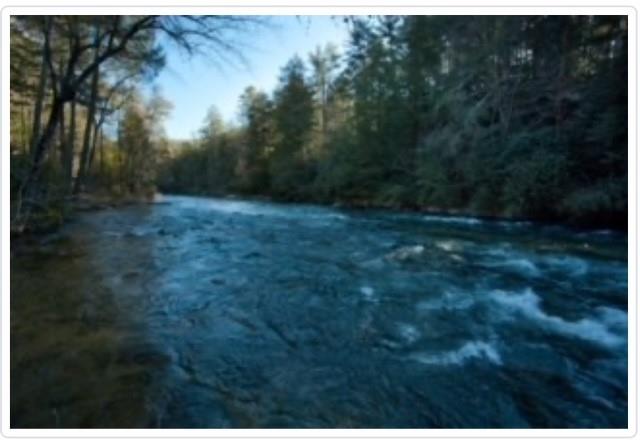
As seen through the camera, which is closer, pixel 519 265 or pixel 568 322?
pixel 568 322

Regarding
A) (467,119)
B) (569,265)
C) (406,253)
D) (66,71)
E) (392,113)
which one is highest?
(392,113)

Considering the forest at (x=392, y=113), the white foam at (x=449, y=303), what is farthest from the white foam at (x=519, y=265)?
the forest at (x=392, y=113)

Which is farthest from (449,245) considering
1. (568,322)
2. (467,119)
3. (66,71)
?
(467,119)

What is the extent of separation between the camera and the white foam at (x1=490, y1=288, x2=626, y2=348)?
3479mm

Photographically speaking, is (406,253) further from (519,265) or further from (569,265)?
(569,265)

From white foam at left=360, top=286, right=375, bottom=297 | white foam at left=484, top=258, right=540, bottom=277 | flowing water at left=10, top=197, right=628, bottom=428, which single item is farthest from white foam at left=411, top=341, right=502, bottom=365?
white foam at left=484, top=258, right=540, bottom=277

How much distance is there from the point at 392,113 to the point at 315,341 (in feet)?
62.4

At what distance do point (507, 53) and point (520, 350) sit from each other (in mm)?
13427

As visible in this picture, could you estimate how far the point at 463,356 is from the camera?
3098mm

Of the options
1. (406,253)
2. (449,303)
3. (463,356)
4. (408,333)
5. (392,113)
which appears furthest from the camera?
(392,113)

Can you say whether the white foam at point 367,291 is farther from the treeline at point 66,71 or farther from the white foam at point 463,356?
the treeline at point 66,71

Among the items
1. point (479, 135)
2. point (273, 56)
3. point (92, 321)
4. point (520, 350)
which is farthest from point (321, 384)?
point (479, 135)
